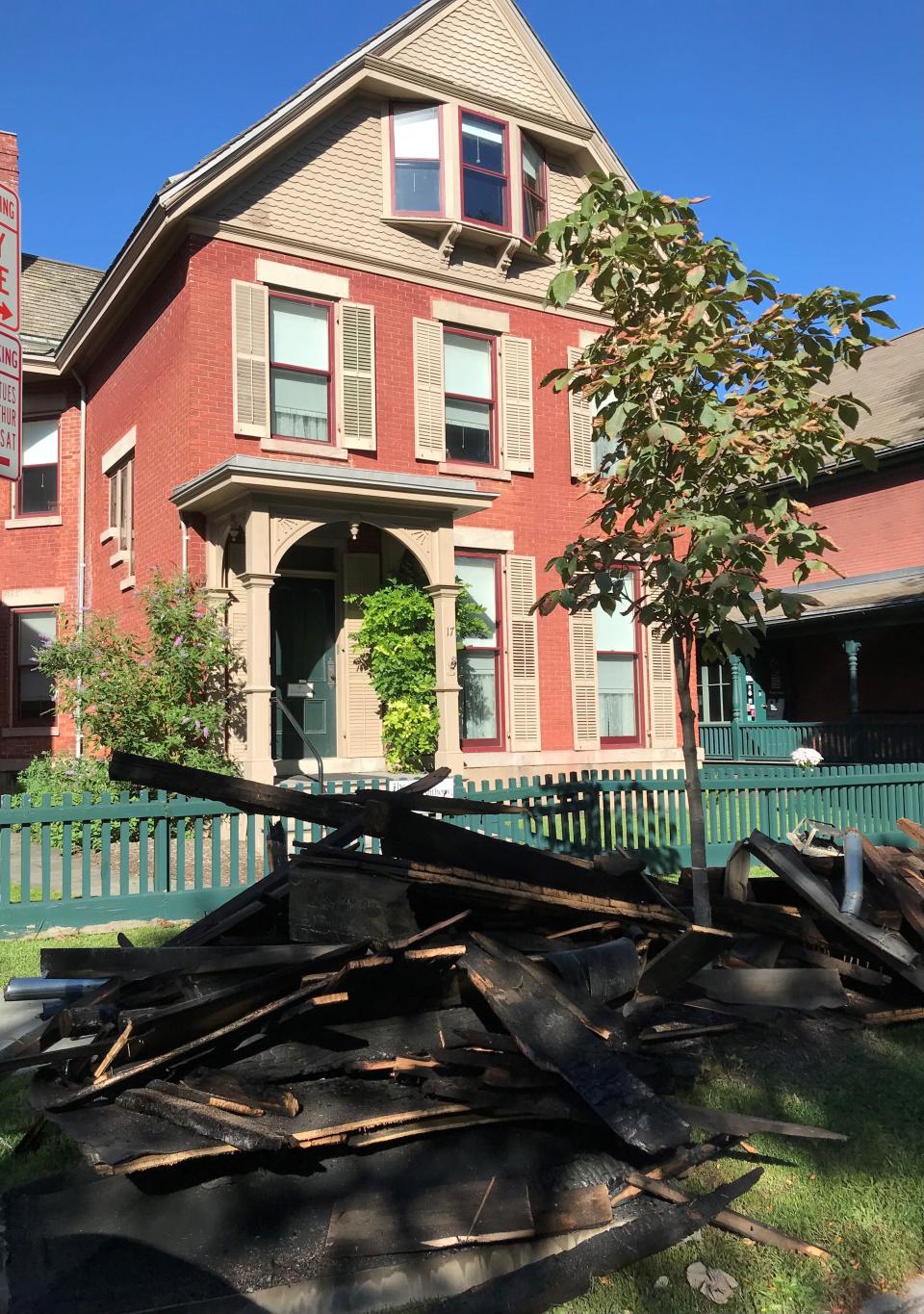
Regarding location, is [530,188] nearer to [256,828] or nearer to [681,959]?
[256,828]

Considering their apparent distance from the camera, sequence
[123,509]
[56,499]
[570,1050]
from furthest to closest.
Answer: [56,499] → [123,509] → [570,1050]

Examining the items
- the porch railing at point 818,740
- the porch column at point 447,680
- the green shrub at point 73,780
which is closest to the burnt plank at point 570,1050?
the green shrub at point 73,780

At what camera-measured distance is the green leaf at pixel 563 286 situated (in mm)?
5082

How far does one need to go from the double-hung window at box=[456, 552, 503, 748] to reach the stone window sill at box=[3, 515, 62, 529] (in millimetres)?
7864

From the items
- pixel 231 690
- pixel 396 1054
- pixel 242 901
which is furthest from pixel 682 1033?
pixel 231 690

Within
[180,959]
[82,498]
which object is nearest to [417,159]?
[82,498]

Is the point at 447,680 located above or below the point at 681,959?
above

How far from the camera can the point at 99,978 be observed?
456 cm

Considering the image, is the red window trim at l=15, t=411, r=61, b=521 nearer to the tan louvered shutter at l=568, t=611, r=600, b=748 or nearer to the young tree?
the tan louvered shutter at l=568, t=611, r=600, b=748

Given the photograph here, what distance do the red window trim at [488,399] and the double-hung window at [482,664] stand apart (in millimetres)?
1423

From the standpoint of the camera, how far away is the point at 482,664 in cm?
1477

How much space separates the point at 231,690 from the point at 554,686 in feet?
17.3

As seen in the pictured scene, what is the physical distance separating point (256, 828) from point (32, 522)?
441 inches

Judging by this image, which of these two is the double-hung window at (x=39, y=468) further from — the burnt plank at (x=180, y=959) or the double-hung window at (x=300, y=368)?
the burnt plank at (x=180, y=959)
